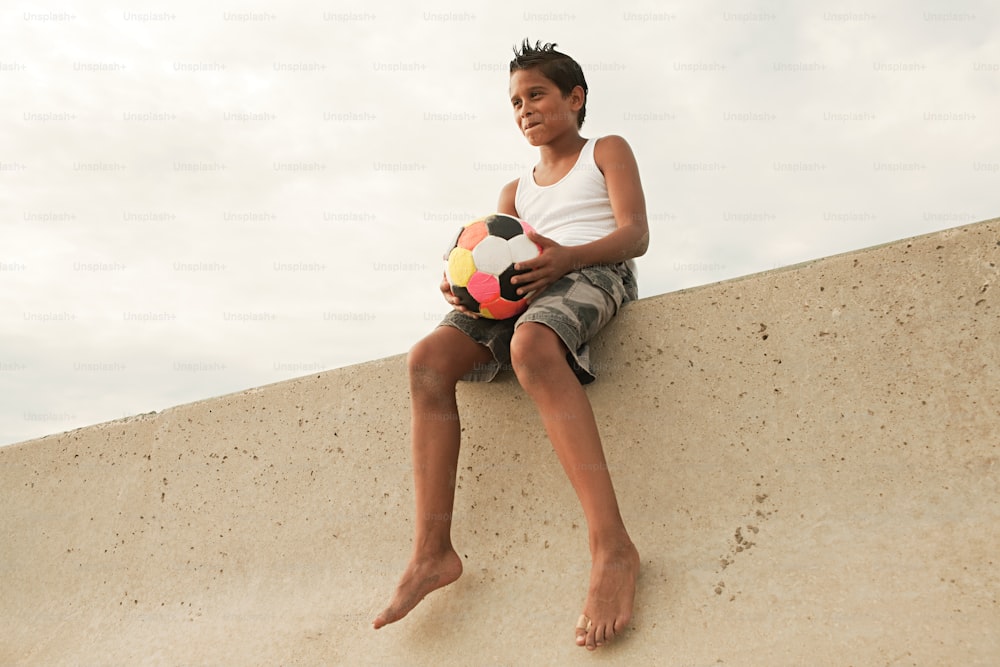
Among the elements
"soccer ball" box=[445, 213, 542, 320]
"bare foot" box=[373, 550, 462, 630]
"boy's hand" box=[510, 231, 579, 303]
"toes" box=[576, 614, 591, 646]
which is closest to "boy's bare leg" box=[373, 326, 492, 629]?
"bare foot" box=[373, 550, 462, 630]

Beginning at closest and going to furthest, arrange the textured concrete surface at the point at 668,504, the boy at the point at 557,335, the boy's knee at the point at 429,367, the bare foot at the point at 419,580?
the textured concrete surface at the point at 668,504
the boy at the point at 557,335
the bare foot at the point at 419,580
the boy's knee at the point at 429,367

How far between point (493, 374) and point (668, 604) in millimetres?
888

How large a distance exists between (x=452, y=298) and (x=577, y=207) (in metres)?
0.58

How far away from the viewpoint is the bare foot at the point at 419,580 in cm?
229

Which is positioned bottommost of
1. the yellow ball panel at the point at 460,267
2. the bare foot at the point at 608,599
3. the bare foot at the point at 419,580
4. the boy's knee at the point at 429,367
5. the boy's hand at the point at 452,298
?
the bare foot at the point at 419,580

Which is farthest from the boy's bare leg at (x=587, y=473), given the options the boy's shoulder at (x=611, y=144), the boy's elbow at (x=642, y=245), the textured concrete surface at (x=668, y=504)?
the boy's shoulder at (x=611, y=144)

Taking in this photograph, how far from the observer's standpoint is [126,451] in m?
3.45

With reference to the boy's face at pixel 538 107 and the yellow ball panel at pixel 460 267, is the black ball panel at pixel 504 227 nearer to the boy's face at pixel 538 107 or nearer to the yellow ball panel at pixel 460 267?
the yellow ball panel at pixel 460 267

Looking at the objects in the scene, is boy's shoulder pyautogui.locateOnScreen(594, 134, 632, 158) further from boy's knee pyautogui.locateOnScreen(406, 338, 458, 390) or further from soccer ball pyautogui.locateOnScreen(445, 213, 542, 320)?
boy's knee pyautogui.locateOnScreen(406, 338, 458, 390)

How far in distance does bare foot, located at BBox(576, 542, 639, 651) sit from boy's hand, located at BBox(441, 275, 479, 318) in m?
0.81

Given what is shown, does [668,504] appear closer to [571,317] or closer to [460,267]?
[571,317]

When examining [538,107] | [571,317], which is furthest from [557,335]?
[538,107]

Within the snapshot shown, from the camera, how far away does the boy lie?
2160 mm

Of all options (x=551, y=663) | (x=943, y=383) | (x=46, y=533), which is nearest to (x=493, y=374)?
(x=551, y=663)
